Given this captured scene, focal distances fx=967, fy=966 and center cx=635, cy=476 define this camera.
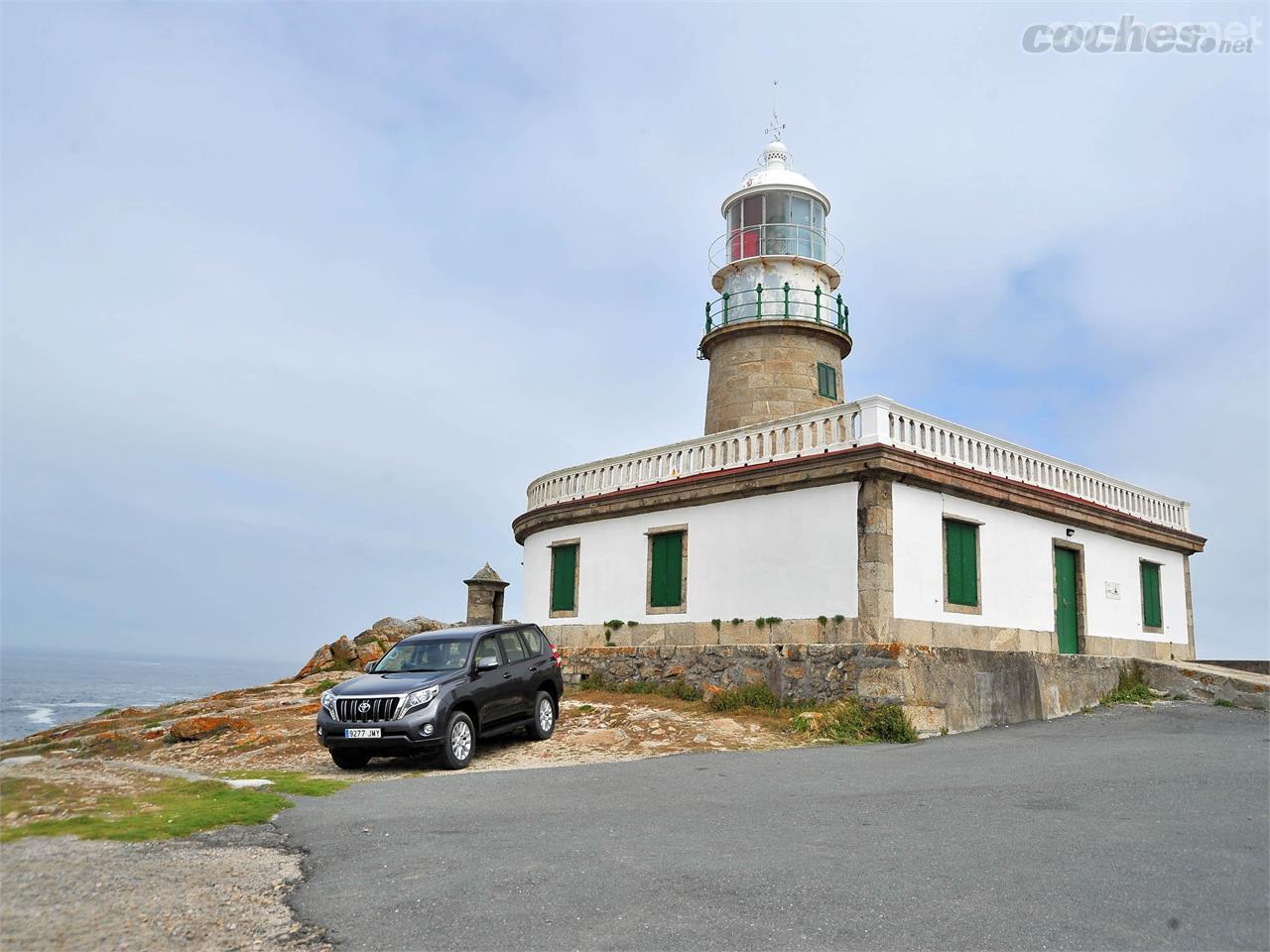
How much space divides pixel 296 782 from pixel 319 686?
12.0 meters

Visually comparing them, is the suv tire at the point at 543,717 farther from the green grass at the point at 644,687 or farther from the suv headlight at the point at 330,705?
the green grass at the point at 644,687

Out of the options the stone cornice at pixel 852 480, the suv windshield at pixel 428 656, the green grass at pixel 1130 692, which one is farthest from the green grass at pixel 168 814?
the green grass at pixel 1130 692

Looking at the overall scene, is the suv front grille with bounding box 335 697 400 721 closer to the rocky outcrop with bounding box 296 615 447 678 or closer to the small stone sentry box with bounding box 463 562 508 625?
the rocky outcrop with bounding box 296 615 447 678

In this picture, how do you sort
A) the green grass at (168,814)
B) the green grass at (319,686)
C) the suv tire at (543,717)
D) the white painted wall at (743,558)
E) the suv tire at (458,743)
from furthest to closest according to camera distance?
the green grass at (319,686), the white painted wall at (743,558), the suv tire at (543,717), the suv tire at (458,743), the green grass at (168,814)

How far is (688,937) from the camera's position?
4867 mm

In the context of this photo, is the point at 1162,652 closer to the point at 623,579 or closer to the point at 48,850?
the point at 623,579

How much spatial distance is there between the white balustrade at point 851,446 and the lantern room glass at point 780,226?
21.7 feet

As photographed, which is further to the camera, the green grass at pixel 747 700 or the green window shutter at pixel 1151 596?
the green window shutter at pixel 1151 596

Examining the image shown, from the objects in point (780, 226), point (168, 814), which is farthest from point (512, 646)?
point (780, 226)

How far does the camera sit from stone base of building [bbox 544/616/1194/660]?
1523 cm

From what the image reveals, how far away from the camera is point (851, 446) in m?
15.6

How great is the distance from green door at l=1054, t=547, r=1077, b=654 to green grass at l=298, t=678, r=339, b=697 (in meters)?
14.6

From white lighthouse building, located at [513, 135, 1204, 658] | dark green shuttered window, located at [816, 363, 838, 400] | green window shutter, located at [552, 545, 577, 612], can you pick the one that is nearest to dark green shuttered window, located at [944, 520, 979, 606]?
white lighthouse building, located at [513, 135, 1204, 658]

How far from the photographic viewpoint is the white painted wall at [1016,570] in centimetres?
1557
